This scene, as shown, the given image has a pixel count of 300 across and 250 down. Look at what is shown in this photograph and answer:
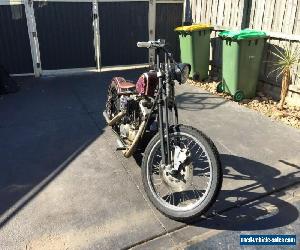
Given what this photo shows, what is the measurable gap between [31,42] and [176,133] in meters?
6.33

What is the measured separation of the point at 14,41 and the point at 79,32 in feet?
5.18

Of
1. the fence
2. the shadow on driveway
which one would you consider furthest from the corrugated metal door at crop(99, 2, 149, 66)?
the fence

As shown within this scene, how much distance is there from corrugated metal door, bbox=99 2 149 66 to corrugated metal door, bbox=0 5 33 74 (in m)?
1.88

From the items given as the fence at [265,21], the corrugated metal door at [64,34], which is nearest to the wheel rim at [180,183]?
the fence at [265,21]

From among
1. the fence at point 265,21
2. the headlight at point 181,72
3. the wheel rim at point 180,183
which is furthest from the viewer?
the fence at point 265,21

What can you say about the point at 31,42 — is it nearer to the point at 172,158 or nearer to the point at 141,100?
the point at 141,100

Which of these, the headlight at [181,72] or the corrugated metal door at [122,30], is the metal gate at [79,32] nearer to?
the corrugated metal door at [122,30]

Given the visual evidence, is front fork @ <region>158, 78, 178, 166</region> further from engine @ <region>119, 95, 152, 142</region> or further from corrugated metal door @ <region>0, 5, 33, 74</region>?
corrugated metal door @ <region>0, 5, 33, 74</region>

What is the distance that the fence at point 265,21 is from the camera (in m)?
6.14

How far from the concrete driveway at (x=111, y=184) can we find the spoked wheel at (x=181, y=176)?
17cm

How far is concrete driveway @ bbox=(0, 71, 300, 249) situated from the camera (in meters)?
3.16

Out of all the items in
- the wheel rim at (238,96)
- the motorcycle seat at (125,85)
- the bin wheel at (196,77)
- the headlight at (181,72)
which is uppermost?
the headlight at (181,72)

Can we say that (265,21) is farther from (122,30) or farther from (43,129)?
(43,129)

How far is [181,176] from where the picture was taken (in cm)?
335
